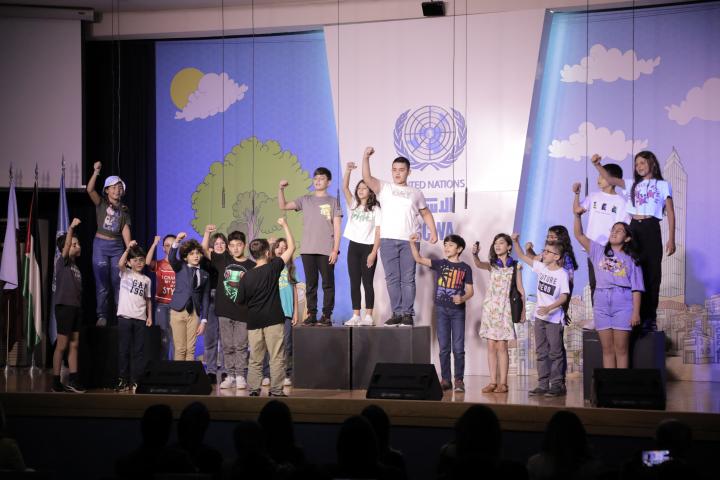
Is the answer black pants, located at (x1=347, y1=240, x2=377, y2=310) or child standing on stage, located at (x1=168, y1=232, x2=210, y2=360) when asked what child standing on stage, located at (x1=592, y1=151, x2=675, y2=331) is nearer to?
black pants, located at (x1=347, y1=240, x2=377, y2=310)

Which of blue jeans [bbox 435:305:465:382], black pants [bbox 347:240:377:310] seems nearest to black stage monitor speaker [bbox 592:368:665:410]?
blue jeans [bbox 435:305:465:382]

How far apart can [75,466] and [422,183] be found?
5046 mm

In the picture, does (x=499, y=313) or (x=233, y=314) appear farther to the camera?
(x=233, y=314)

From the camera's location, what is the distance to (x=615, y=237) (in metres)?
6.50

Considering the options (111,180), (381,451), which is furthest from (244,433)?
(111,180)

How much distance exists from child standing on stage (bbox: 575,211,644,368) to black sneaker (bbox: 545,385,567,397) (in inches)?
20.7

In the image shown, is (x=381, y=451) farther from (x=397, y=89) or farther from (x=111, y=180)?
(x=397, y=89)

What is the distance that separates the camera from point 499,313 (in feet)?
23.2

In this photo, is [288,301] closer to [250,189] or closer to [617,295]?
[250,189]

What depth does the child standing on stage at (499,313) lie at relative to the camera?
7.04m

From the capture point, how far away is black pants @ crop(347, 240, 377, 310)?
759 centimetres

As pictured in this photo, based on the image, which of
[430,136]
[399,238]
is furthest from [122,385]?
[430,136]

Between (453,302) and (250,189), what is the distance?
12.5 ft

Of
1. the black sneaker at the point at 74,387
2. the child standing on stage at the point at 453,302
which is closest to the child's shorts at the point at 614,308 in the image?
the child standing on stage at the point at 453,302
